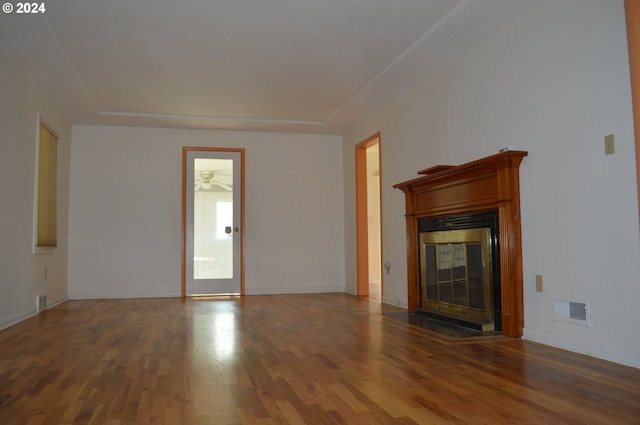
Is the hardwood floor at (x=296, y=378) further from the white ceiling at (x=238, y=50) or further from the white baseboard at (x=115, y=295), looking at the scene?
the white baseboard at (x=115, y=295)

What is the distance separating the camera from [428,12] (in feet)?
11.9

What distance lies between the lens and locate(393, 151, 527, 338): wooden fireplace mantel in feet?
11.5

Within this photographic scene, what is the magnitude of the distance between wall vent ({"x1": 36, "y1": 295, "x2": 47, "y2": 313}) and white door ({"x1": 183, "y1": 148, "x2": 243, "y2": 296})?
1.86 m

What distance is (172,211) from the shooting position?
22.7ft

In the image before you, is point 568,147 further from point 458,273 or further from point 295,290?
point 295,290

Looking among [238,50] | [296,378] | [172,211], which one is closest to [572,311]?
[296,378]

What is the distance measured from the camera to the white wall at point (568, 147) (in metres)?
2.73

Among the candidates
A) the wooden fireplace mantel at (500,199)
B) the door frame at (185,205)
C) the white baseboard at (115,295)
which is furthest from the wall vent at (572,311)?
the white baseboard at (115,295)

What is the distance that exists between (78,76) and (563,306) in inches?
185

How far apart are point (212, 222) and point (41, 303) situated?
2.41 meters

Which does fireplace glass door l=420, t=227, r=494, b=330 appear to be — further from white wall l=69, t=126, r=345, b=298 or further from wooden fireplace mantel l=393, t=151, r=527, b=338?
white wall l=69, t=126, r=345, b=298

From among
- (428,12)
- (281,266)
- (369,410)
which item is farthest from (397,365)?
(281,266)

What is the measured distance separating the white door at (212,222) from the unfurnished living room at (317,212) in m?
0.03

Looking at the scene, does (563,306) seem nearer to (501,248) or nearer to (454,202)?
(501,248)
